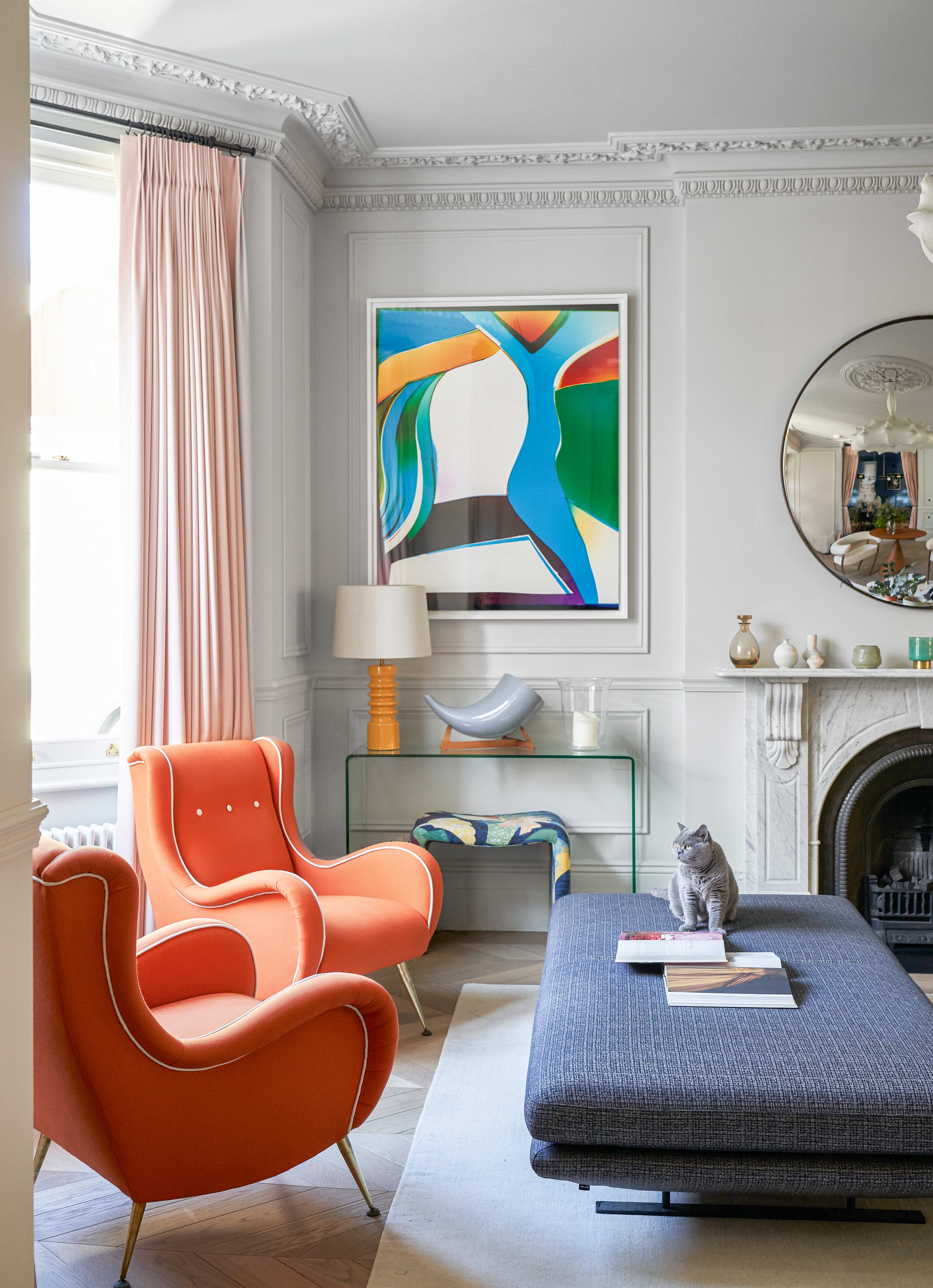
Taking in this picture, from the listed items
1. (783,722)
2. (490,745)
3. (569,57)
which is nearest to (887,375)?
(783,722)

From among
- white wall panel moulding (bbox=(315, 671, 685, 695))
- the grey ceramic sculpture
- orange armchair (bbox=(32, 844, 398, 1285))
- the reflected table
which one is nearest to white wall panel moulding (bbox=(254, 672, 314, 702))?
white wall panel moulding (bbox=(315, 671, 685, 695))

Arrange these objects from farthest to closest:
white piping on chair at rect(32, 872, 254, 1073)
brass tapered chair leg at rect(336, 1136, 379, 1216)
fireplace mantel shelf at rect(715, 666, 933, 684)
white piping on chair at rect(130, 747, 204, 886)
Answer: fireplace mantel shelf at rect(715, 666, 933, 684)
white piping on chair at rect(130, 747, 204, 886)
brass tapered chair leg at rect(336, 1136, 379, 1216)
white piping on chair at rect(32, 872, 254, 1073)

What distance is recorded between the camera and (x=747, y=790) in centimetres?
373

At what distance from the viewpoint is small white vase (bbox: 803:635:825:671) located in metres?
3.62

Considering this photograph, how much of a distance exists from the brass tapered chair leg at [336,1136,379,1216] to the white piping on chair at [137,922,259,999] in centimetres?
45

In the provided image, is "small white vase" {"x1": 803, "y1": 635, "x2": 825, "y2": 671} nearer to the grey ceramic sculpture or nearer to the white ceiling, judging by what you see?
the grey ceramic sculpture

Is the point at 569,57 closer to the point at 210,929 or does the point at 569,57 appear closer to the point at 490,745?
the point at 490,745

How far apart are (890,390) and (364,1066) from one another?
3.06 metres

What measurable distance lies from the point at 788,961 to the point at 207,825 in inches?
64.2

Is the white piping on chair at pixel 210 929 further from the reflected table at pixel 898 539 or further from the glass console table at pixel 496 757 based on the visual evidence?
the reflected table at pixel 898 539

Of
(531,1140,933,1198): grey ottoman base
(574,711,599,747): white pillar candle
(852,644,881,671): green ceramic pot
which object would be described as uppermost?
(852,644,881,671): green ceramic pot

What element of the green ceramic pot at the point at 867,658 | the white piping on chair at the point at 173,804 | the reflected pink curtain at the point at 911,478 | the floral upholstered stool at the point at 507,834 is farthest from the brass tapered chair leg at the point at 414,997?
the reflected pink curtain at the point at 911,478

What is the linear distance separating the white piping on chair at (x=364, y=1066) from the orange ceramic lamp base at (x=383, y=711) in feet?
5.97

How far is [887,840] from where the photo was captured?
3.76 m
